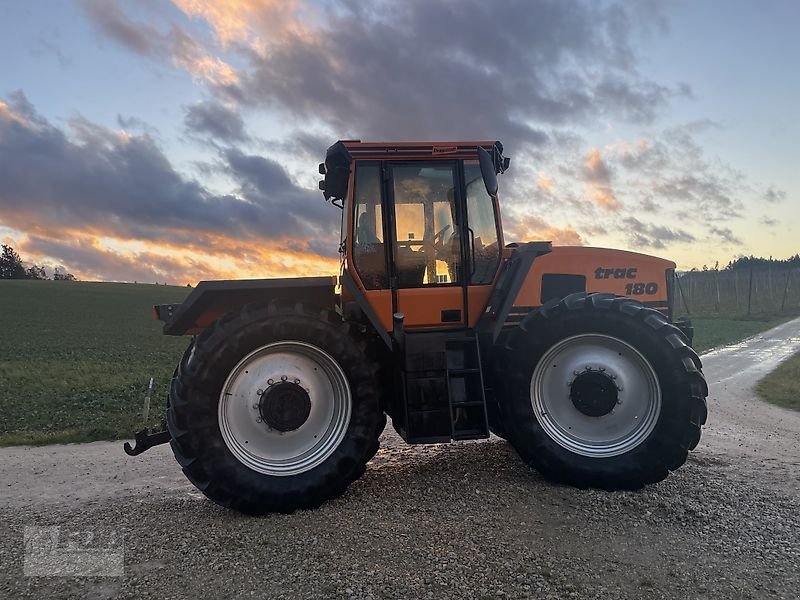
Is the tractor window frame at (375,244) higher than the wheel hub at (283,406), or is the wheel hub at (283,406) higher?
the tractor window frame at (375,244)

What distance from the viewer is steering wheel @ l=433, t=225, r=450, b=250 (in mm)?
5621

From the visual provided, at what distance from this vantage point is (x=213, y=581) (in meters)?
3.62

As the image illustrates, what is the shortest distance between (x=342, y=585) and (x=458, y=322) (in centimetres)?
272

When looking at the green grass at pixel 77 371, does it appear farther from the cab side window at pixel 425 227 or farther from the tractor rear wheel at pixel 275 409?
the cab side window at pixel 425 227

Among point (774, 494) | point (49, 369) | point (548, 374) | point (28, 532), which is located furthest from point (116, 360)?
point (774, 494)

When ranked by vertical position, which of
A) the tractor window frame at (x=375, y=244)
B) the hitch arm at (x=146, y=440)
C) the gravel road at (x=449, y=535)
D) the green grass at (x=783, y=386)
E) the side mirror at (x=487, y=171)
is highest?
the side mirror at (x=487, y=171)

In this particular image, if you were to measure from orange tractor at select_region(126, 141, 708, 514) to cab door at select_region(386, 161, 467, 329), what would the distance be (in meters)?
0.01

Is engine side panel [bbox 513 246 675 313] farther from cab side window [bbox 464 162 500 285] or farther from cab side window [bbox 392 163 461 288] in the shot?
cab side window [bbox 392 163 461 288]

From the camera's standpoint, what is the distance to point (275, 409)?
5004 millimetres

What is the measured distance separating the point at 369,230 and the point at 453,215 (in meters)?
0.82

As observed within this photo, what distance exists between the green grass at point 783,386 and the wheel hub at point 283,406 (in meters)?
9.56

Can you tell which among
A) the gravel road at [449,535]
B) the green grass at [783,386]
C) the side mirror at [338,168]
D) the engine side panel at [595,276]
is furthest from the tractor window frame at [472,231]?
the green grass at [783,386]

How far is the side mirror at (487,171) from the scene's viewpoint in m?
5.25

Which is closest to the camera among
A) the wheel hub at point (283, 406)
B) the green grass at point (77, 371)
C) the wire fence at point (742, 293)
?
the wheel hub at point (283, 406)
